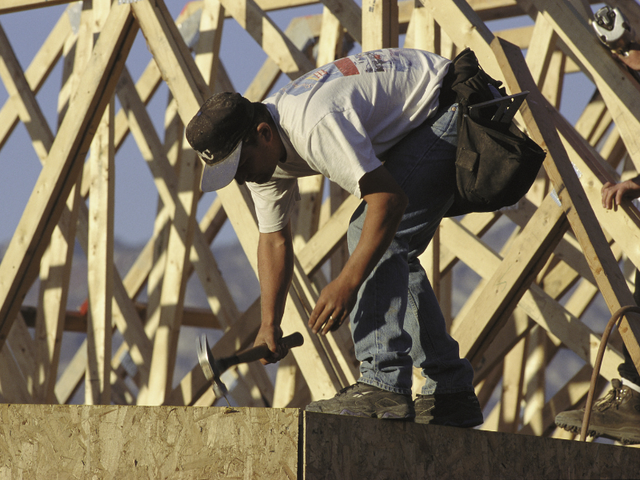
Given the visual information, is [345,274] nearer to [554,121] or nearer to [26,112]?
[554,121]

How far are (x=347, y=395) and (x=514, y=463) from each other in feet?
1.94

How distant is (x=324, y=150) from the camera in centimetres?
216

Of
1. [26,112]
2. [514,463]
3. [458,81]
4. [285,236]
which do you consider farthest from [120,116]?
[514,463]

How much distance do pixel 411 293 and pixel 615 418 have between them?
5.84 ft

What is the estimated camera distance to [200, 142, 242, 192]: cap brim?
7.64 ft

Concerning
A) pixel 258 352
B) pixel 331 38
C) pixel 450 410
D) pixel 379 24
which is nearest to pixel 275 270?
pixel 258 352

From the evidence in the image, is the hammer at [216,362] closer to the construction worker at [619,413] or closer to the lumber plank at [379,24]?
the lumber plank at [379,24]

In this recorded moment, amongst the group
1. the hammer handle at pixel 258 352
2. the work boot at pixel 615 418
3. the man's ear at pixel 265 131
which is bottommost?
the hammer handle at pixel 258 352

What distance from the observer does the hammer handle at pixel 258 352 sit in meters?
2.29

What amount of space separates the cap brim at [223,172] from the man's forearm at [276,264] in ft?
1.52

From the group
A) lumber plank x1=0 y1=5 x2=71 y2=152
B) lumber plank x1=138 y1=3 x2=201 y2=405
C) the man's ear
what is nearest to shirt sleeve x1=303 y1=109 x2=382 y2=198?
the man's ear

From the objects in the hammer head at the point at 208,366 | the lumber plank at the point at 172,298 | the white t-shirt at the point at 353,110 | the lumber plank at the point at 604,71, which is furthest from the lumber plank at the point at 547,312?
the hammer head at the point at 208,366

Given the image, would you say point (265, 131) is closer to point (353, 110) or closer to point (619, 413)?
point (353, 110)

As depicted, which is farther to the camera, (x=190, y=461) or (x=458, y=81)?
(x=458, y=81)
